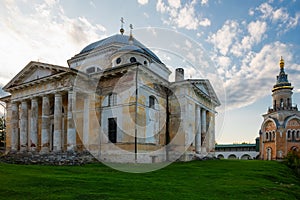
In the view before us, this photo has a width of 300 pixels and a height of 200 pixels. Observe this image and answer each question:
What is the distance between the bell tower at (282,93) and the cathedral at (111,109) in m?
37.4

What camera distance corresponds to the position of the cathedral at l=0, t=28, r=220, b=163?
80.7 ft

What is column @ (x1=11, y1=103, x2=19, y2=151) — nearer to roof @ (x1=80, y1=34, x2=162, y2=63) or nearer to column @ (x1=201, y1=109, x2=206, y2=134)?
roof @ (x1=80, y1=34, x2=162, y2=63)

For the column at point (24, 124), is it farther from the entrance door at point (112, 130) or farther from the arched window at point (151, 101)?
the arched window at point (151, 101)

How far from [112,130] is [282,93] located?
2033 inches

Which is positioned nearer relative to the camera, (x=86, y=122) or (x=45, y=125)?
(x=86, y=122)

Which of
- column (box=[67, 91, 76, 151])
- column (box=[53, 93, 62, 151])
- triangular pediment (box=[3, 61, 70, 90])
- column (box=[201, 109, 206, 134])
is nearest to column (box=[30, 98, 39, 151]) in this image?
triangular pediment (box=[3, 61, 70, 90])

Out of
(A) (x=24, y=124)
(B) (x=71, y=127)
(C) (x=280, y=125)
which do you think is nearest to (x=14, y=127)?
(A) (x=24, y=124)

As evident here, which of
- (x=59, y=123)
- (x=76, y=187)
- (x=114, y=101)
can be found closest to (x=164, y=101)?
(x=114, y=101)

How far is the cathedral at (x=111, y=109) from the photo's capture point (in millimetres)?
Answer: 24594

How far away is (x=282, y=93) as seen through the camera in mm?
63469

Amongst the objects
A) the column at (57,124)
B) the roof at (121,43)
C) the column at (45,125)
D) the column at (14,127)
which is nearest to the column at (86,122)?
→ the column at (57,124)

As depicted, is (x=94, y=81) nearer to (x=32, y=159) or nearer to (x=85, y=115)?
(x=85, y=115)

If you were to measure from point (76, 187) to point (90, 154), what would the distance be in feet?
48.3

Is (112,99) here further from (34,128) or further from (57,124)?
(34,128)
